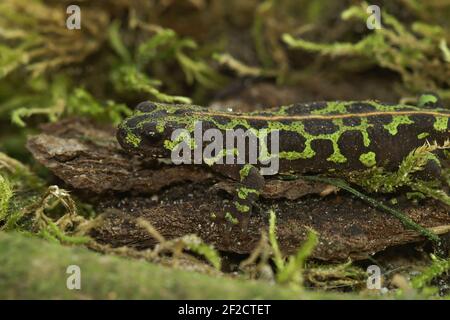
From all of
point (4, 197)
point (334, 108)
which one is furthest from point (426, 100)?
point (4, 197)

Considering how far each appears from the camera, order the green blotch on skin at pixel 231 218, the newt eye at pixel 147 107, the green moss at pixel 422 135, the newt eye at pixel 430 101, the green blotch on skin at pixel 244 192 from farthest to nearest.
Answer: the newt eye at pixel 430 101 → the green moss at pixel 422 135 → the newt eye at pixel 147 107 → the green blotch on skin at pixel 244 192 → the green blotch on skin at pixel 231 218

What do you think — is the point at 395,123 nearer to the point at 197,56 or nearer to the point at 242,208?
the point at 242,208

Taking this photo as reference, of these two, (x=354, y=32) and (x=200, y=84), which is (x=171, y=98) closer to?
(x=200, y=84)

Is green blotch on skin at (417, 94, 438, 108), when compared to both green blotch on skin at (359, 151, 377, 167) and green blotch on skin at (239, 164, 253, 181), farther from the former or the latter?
green blotch on skin at (239, 164, 253, 181)

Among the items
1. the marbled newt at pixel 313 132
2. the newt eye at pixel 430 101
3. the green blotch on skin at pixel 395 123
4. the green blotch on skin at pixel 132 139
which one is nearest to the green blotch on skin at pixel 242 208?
the marbled newt at pixel 313 132

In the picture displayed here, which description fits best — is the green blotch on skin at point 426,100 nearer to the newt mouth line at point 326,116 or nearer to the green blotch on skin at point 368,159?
the newt mouth line at point 326,116

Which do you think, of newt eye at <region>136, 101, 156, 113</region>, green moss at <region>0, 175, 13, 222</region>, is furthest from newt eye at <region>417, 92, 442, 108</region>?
Answer: green moss at <region>0, 175, 13, 222</region>
